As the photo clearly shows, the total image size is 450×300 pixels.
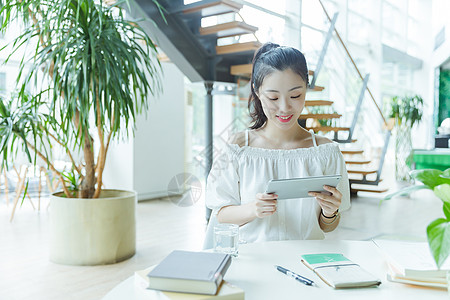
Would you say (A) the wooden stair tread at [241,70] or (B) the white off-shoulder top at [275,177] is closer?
(B) the white off-shoulder top at [275,177]

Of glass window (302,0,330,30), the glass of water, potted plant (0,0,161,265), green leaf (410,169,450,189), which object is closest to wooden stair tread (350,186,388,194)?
glass window (302,0,330,30)

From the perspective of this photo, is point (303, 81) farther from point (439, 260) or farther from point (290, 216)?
point (439, 260)

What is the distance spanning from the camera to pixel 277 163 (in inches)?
65.1

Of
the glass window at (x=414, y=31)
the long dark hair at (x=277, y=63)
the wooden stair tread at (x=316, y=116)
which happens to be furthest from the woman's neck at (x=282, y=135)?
the glass window at (x=414, y=31)

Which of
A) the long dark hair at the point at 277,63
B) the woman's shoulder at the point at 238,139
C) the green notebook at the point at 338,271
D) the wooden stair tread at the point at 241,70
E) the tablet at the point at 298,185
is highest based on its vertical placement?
the wooden stair tread at the point at 241,70

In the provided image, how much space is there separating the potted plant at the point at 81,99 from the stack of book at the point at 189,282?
197cm

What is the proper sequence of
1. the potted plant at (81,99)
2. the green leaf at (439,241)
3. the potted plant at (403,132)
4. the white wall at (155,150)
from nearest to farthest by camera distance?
the green leaf at (439,241), the potted plant at (81,99), the white wall at (155,150), the potted plant at (403,132)

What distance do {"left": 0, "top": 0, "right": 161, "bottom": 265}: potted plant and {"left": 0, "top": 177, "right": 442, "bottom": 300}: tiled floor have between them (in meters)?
0.20

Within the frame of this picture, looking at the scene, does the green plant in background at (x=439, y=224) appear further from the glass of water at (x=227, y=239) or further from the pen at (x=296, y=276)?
the glass of water at (x=227, y=239)

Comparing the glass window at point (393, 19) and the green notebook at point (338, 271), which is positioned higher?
the glass window at point (393, 19)

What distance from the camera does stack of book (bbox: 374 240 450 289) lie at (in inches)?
40.1

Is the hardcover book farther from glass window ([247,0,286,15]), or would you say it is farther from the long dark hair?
glass window ([247,0,286,15])

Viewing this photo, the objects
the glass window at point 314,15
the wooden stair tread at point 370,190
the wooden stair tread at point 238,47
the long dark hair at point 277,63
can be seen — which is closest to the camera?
the long dark hair at point 277,63

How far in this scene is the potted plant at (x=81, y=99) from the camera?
8.94ft
